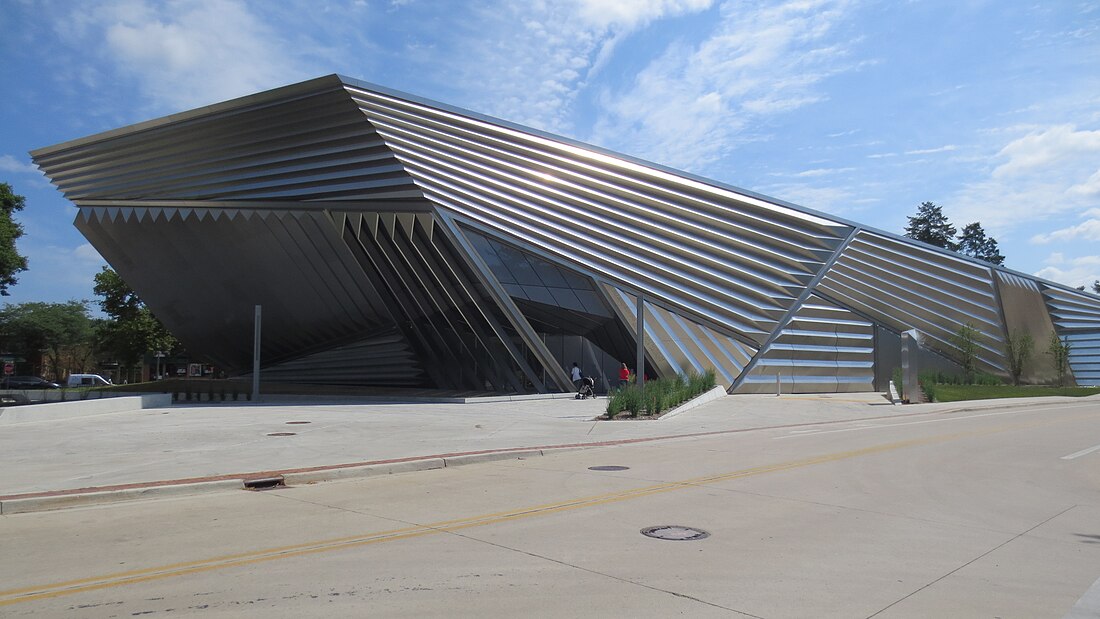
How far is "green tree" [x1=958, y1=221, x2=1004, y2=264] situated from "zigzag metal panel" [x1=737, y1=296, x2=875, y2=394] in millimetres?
88221

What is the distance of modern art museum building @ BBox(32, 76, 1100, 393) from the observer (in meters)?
26.7

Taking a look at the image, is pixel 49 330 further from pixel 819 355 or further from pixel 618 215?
pixel 819 355

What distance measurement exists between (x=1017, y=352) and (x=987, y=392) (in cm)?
1060

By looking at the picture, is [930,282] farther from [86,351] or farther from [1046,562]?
[86,351]

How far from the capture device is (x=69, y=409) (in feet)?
71.1

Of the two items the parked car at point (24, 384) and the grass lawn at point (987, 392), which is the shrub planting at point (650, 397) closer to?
the grass lawn at point (987, 392)

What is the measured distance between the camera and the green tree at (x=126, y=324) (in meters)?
61.2

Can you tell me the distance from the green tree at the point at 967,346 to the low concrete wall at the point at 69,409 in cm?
3593

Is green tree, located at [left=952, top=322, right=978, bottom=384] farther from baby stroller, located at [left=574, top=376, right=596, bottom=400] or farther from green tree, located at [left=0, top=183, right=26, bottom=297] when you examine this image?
green tree, located at [left=0, top=183, right=26, bottom=297]

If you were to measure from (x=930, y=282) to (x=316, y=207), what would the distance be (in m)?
28.7

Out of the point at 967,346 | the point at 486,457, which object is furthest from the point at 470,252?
the point at 967,346

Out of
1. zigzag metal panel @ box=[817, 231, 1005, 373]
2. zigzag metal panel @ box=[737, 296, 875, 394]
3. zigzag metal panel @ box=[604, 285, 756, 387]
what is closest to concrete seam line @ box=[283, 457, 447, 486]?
zigzag metal panel @ box=[604, 285, 756, 387]

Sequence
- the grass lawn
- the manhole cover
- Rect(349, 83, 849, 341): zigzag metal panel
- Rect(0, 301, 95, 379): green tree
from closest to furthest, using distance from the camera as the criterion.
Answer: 1. the manhole cover
2. Rect(349, 83, 849, 341): zigzag metal panel
3. the grass lawn
4. Rect(0, 301, 95, 379): green tree

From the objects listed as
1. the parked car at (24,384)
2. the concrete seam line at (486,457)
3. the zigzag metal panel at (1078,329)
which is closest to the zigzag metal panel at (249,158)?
the concrete seam line at (486,457)
